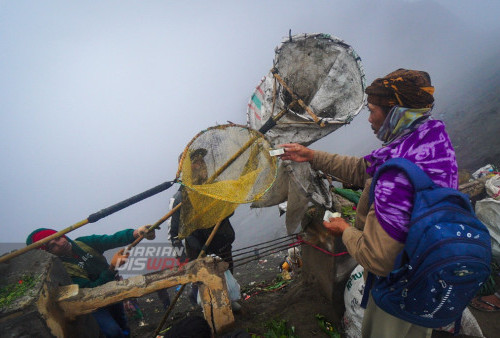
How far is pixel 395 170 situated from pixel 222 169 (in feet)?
6.87

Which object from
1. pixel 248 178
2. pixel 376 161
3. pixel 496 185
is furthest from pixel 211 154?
pixel 496 185

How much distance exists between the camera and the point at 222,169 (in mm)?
3090

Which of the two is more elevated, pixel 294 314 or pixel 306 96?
pixel 306 96

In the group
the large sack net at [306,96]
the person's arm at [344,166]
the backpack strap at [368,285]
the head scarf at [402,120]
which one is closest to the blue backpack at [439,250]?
the head scarf at [402,120]

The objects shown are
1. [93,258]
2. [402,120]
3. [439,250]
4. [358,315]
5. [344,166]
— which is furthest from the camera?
[93,258]

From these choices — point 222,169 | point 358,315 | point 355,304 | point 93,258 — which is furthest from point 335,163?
point 93,258

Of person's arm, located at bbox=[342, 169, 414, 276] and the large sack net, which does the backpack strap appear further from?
the large sack net

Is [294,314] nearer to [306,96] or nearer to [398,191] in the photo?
[398,191]

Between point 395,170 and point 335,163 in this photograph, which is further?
point 335,163

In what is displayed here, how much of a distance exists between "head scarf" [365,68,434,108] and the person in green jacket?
122 inches

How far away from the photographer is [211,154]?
3.04m

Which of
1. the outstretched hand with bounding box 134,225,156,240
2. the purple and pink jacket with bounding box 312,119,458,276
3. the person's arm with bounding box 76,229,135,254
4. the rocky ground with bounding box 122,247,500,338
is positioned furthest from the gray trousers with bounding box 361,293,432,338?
the person's arm with bounding box 76,229,135,254

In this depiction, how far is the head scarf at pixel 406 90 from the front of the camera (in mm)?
1629

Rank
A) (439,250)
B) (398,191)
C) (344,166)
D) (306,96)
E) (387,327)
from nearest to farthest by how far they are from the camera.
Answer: (439,250) → (398,191) → (387,327) → (344,166) → (306,96)
